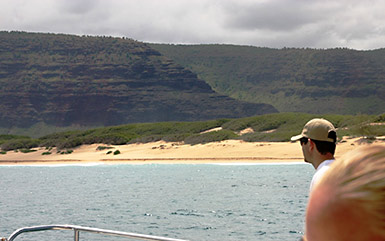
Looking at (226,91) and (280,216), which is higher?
(226,91)

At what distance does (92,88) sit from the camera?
134 metres

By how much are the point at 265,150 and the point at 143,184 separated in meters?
22.6

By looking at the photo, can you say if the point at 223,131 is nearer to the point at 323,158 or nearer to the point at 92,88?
the point at 323,158

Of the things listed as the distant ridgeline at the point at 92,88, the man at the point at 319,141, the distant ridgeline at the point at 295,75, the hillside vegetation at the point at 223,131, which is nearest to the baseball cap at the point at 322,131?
the man at the point at 319,141

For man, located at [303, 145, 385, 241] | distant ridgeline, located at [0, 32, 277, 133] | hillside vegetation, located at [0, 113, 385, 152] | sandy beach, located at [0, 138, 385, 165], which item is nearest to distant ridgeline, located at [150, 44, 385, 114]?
distant ridgeline, located at [0, 32, 277, 133]

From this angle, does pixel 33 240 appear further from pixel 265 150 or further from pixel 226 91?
pixel 226 91

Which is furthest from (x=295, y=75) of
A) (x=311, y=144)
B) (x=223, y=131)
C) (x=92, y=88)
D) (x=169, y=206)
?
(x=311, y=144)

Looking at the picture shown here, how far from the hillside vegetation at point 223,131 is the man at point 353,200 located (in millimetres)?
47104

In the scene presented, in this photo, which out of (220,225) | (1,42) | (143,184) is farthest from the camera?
(1,42)

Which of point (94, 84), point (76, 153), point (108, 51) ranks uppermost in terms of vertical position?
point (108, 51)

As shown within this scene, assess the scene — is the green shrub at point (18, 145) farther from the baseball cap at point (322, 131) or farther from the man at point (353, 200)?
Result: the man at point (353, 200)

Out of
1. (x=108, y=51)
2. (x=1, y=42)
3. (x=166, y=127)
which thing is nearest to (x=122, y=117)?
(x=108, y=51)

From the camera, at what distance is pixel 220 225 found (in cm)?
1577

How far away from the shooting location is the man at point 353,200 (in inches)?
27.5
